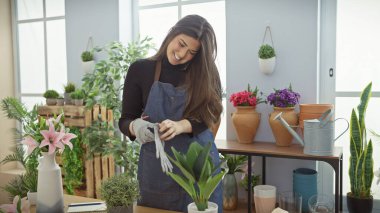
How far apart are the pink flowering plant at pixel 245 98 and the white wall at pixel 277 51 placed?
19 centimetres

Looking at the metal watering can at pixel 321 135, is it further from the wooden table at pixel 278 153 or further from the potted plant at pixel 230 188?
the potted plant at pixel 230 188

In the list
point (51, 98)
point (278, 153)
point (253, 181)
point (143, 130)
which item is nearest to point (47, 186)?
point (143, 130)

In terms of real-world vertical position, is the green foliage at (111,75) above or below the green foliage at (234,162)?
above

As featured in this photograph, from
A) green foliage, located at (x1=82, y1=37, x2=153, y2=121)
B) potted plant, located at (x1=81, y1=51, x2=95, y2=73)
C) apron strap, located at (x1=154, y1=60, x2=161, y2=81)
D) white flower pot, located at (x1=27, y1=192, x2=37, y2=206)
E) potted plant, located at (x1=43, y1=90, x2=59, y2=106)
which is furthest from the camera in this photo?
potted plant, located at (x1=43, y1=90, x2=59, y2=106)

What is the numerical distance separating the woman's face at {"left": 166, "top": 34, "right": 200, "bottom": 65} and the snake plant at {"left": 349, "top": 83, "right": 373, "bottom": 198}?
1.55 m

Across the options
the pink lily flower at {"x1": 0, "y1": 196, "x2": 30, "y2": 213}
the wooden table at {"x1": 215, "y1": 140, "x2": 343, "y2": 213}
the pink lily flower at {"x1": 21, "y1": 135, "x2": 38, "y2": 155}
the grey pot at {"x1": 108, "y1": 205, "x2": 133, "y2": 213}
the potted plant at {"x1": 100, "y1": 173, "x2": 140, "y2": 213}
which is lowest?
the wooden table at {"x1": 215, "y1": 140, "x2": 343, "y2": 213}

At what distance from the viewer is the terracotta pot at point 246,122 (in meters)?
2.90

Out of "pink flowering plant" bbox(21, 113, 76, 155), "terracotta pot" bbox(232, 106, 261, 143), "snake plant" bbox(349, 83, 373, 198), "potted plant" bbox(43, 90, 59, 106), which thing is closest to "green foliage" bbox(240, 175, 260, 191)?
"terracotta pot" bbox(232, 106, 261, 143)

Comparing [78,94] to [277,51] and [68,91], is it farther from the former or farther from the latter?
[277,51]

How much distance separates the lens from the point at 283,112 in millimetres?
2805

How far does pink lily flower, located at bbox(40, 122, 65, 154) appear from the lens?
132 cm

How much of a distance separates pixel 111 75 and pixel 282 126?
1708 millimetres

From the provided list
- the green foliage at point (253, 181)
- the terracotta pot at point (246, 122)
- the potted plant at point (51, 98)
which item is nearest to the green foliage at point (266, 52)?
the terracotta pot at point (246, 122)

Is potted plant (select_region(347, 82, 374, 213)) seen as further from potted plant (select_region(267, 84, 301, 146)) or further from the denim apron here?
the denim apron
